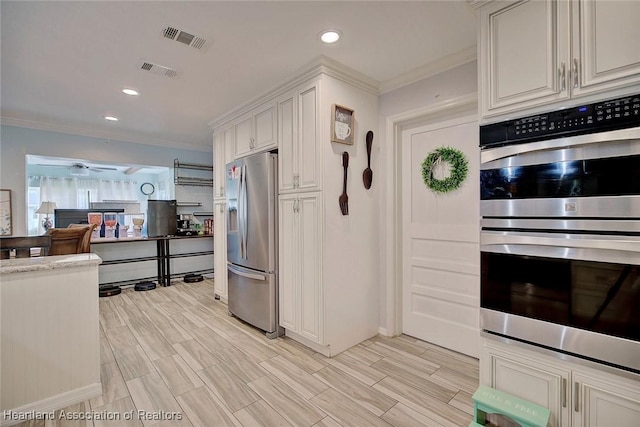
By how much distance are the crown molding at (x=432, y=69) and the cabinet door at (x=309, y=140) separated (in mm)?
819

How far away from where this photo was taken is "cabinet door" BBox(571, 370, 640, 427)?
1.18 m

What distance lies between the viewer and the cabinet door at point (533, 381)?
4.41ft

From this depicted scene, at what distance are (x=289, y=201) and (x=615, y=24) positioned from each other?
90.8 inches

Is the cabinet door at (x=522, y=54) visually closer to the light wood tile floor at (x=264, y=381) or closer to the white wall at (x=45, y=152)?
the light wood tile floor at (x=264, y=381)

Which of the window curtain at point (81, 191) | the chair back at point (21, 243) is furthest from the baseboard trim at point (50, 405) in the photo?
the window curtain at point (81, 191)

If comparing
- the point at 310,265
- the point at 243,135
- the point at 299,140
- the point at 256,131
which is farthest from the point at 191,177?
the point at 310,265

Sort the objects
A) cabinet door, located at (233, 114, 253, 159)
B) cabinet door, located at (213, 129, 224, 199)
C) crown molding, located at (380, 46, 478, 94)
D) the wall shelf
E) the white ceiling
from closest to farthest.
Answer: the white ceiling < crown molding, located at (380, 46, 478, 94) < cabinet door, located at (233, 114, 253, 159) < cabinet door, located at (213, 129, 224, 199) < the wall shelf

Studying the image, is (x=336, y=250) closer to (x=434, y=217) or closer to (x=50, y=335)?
(x=434, y=217)

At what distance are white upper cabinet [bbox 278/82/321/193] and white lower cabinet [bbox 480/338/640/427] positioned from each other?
173cm

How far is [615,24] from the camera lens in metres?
1.21

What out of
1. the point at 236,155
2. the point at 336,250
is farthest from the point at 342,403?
the point at 236,155

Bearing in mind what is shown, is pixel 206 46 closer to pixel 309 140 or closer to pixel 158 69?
pixel 158 69

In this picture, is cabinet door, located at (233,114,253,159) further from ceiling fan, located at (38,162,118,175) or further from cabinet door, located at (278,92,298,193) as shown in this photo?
ceiling fan, located at (38,162,118,175)

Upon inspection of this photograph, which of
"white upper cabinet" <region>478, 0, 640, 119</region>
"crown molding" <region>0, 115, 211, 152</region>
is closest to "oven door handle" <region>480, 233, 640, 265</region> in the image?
"white upper cabinet" <region>478, 0, 640, 119</region>
